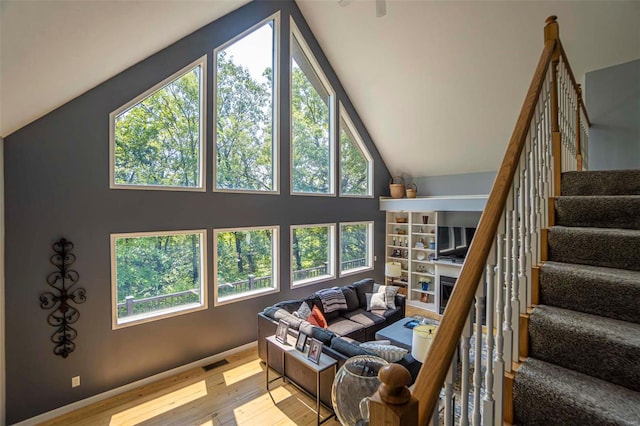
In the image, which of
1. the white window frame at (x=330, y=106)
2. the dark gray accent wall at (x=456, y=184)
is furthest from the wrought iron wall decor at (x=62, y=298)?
the dark gray accent wall at (x=456, y=184)

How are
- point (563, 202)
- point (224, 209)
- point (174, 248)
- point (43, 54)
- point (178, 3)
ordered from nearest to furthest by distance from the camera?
point (563, 202) → point (43, 54) → point (178, 3) → point (174, 248) → point (224, 209)

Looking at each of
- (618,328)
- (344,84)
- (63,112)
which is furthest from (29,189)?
(344,84)

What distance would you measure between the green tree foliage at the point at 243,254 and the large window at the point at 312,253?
22.4 inches

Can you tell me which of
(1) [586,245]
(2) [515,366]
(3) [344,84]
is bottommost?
(2) [515,366]

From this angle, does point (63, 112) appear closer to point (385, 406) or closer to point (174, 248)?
point (174, 248)

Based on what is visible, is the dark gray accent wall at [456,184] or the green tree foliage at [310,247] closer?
the green tree foliage at [310,247]

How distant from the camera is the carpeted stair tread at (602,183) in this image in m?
2.06

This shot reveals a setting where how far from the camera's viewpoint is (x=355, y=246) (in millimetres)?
7180

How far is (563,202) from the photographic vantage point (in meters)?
2.01

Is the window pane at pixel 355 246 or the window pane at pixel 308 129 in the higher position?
the window pane at pixel 308 129

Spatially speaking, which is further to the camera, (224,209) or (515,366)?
(224,209)

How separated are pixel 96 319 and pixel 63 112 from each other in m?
2.51

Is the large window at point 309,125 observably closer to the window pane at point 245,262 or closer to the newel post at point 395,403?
the window pane at point 245,262

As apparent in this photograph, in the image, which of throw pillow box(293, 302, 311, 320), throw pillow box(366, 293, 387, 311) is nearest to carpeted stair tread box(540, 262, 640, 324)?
throw pillow box(293, 302, 311, 320)
